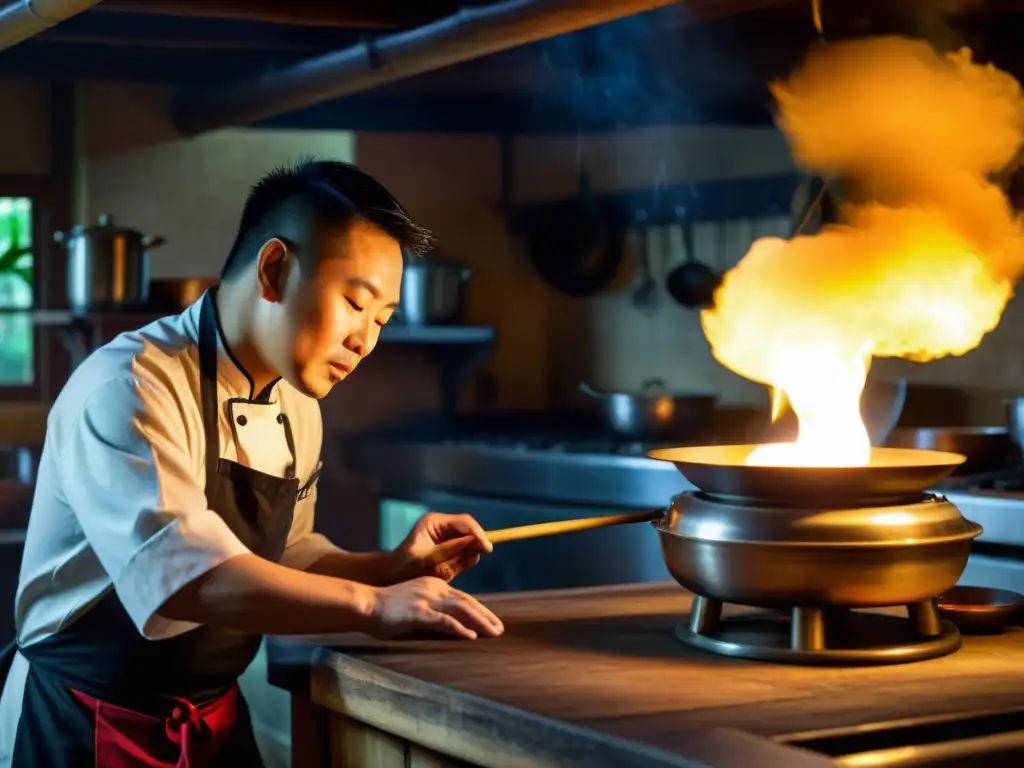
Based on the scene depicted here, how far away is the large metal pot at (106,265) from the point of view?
16.7 feet

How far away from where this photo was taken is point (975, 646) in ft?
6.86

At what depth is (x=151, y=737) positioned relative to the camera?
2.27m

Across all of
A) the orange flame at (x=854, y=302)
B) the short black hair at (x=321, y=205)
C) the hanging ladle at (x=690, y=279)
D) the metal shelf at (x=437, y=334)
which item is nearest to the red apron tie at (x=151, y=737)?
the short black hair at (x=321, y=205)

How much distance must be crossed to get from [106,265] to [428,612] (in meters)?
3.39

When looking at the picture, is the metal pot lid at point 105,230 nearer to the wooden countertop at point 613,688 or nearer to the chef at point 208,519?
the chef at point 208,519

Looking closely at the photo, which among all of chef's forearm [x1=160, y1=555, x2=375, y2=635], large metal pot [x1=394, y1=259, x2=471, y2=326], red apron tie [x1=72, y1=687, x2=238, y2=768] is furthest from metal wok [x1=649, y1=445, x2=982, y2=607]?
large metal pot [x1=394, y1=259, x2=471, y2=326]

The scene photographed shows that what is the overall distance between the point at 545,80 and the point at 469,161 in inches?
44.7

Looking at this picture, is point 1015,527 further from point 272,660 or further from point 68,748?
point 68,748

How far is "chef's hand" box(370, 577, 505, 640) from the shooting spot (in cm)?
201

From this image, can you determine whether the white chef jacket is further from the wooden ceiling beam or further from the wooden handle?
the wooden ceiling beam

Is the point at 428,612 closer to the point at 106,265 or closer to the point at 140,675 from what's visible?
the point at 140,675

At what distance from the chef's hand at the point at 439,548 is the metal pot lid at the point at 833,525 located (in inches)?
15.3

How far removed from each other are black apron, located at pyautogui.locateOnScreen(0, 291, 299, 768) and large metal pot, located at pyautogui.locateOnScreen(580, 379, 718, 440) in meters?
2.62

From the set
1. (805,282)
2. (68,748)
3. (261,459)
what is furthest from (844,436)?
(68,748)
